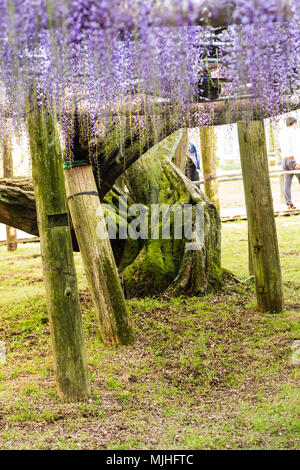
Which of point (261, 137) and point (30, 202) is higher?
point (261, 137)

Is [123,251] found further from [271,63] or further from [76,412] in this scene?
[271,63]

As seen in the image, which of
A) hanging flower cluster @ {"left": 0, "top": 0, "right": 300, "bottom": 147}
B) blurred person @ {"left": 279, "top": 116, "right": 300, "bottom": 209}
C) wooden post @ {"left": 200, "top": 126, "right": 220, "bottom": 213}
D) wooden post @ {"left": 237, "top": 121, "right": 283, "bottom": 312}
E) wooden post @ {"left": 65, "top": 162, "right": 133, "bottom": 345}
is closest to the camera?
hanging flower cluster @ {"left": 0, "top": 0, "right": 300, "bottom": 147}

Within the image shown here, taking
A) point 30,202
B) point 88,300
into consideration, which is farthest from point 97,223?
point 88,300

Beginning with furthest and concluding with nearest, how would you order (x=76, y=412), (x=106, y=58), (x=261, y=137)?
(x=261, y=137)
(x=76, y=412)
(x=106, y=58)

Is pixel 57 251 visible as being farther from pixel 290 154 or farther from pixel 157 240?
pixel 290 154

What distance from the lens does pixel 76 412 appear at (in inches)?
127

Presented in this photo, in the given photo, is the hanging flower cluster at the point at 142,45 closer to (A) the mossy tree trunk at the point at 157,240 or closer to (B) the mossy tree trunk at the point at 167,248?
(A) the mossy tree trunk at the point at 157,240

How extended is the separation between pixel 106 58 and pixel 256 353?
248cm

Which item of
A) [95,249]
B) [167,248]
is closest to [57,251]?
[95,249]

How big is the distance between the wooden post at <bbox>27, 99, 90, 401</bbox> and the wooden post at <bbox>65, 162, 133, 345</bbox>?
35.3 inches

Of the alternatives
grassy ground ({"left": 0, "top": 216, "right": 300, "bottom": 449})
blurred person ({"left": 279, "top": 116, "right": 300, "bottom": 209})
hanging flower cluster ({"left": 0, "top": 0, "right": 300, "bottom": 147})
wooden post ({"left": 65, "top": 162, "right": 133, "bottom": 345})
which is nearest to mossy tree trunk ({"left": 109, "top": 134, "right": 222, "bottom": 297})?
grassy ground ({"left": 0, "top": 216, "right": 300, "bottom": 449})

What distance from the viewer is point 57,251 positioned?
3.25 metres

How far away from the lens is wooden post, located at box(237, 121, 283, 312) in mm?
4898

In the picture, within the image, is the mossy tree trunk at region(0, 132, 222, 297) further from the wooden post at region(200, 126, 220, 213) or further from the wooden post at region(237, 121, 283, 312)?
the wooden post at region(200, 126, 220, 213)
